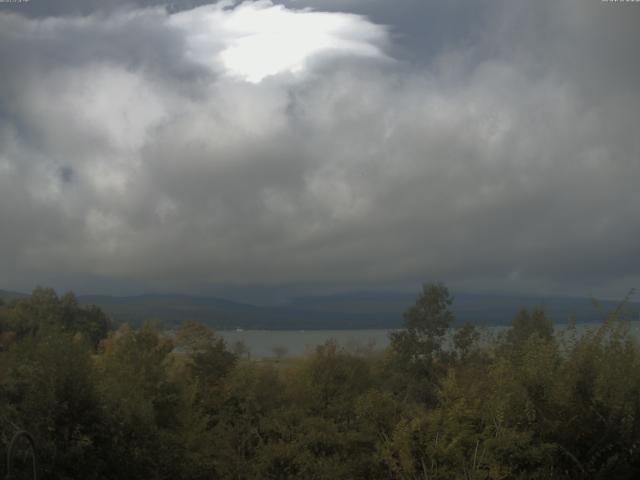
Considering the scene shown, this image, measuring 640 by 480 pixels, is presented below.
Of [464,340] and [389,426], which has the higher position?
[389,426]

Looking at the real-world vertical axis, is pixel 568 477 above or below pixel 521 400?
below

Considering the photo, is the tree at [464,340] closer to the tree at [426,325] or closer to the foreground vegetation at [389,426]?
the tree at [426,325]

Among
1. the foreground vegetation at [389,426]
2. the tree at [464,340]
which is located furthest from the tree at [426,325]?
the foreground vegetation at [389,426]

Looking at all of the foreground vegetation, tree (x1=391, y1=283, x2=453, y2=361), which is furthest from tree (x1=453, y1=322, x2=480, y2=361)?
the foreground vegetation

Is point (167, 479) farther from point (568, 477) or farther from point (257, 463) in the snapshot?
point (568, 477)

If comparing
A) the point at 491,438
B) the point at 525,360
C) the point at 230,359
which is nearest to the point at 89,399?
the point at 491,438

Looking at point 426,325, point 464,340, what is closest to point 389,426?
point 464,340

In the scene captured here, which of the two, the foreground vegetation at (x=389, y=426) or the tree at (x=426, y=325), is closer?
the foreground vegetation at (x=389, y=426)

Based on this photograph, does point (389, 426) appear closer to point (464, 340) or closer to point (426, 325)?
point (464, 340)

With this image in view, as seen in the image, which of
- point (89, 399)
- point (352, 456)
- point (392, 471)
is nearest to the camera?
point (89, 399)

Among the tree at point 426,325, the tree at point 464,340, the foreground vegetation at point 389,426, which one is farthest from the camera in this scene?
the tree at point 426,325

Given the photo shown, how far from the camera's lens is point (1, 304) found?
75625 mm

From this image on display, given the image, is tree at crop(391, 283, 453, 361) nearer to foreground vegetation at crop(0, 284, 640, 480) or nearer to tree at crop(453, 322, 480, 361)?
tree at crop(453, 322, 480, 361)

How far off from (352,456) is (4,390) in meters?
7.03
